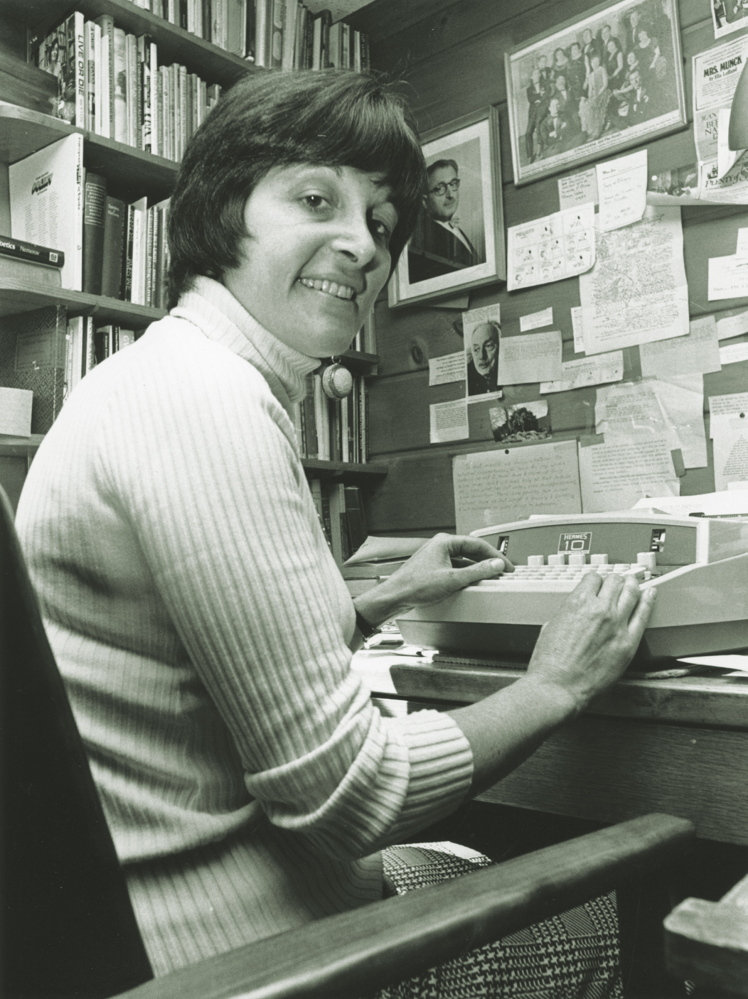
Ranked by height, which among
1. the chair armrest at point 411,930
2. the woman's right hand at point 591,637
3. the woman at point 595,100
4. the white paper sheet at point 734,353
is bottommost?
the chair armrest at point 411,930

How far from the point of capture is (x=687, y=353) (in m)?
1.82

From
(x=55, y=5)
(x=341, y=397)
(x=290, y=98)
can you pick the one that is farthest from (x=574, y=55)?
(x=290, y=98)

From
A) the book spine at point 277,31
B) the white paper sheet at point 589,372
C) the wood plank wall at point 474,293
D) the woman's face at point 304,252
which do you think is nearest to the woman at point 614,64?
the wood plank wall at point 474,293

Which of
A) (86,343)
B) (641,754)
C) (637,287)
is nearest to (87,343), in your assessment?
(86,343)

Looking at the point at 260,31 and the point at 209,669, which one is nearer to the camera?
the point at 209,669

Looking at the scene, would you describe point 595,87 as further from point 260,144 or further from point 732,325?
point 260,144

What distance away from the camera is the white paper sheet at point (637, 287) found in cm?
183

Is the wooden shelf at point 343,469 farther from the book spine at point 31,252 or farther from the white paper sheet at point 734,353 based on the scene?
the white paper sheet at point 734,353

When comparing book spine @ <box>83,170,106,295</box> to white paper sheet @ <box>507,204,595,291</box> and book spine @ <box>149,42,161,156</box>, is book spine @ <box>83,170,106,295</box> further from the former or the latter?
white paper sheet @ <box>507,204,595,291</box>

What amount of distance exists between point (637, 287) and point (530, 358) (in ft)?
1.01

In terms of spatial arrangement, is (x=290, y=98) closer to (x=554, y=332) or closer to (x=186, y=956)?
(x=186, y=956)

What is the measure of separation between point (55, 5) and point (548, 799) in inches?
73.3

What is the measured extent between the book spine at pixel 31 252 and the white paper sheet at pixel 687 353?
122 cm

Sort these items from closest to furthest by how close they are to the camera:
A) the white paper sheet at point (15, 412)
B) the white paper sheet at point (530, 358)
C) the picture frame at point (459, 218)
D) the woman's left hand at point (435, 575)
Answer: the woman's left hand at point (435, 575)
the white paper sheet at point (15, 412)
the white paper sheet at point (530, 358)
the picture frame at point (459, 218)
